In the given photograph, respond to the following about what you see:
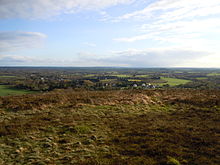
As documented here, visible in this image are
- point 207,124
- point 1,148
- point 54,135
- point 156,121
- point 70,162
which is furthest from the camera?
point 156,121

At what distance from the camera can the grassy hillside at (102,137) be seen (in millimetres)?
8516

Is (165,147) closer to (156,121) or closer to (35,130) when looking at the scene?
(156,121)

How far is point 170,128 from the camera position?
13133 mm

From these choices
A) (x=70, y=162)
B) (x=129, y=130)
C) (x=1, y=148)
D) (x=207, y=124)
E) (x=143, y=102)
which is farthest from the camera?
(x=143, y=102)

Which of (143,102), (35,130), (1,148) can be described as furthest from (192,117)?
(1,148)

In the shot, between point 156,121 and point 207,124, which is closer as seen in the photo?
point 207,124

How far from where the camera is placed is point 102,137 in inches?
451

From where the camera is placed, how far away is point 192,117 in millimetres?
16891

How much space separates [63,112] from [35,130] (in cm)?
548

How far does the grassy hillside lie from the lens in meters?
8.52

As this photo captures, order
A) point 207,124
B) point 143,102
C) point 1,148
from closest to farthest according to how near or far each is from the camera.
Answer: point 1,148 < point 207,124 < point 143,102

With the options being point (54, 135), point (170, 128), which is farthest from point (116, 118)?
point (54, 135)

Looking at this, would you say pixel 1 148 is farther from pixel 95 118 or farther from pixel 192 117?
pixel 192 117

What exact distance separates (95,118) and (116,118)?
205 cm
